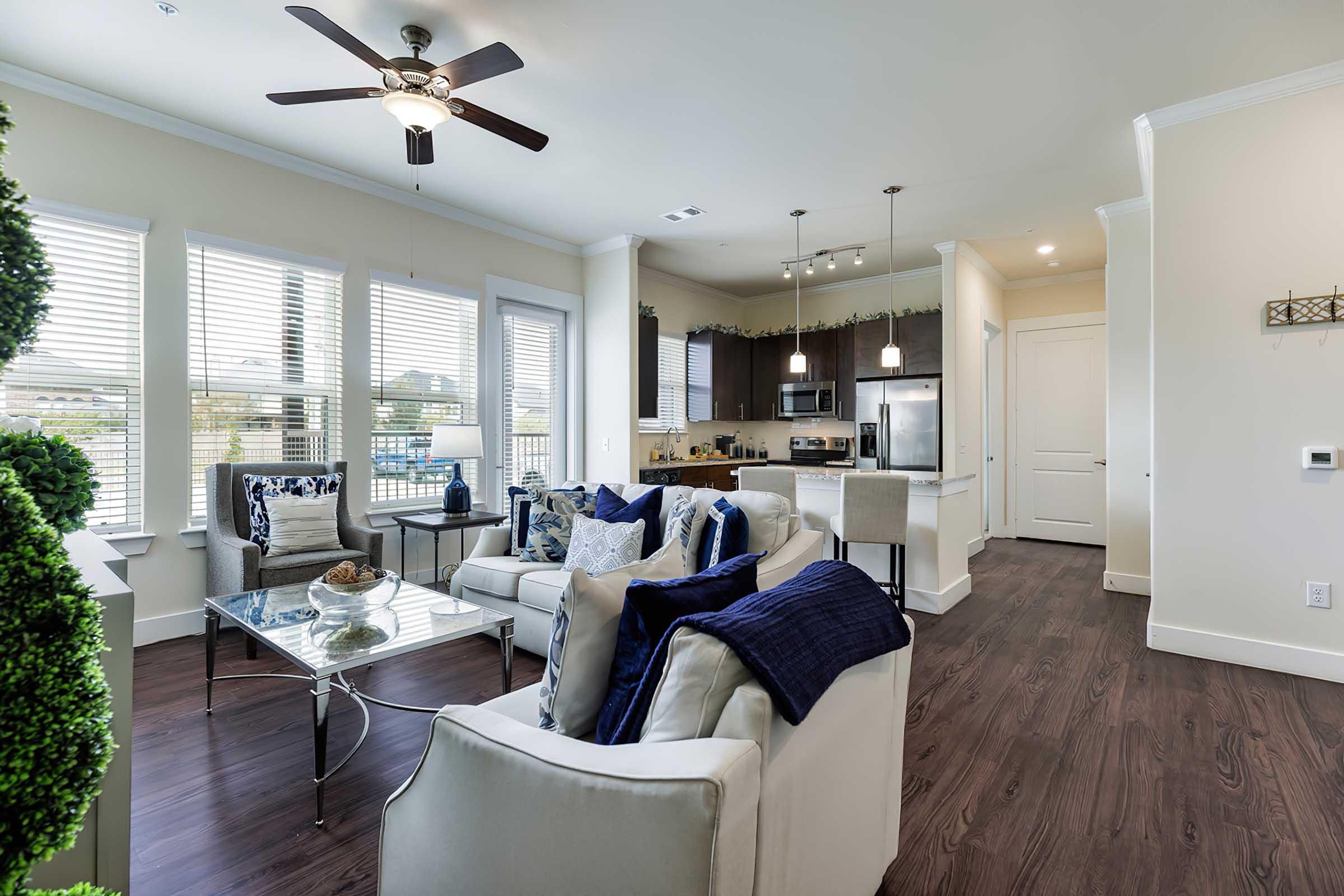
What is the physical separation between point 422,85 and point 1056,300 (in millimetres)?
6683

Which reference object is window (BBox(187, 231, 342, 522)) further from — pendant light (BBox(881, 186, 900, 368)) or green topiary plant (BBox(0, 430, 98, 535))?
pendant light (BBox(881, 186, 900, 368))

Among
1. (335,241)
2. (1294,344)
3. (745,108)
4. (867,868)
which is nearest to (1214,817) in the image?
(867,868)

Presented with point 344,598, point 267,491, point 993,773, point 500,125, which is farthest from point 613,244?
point 993,773

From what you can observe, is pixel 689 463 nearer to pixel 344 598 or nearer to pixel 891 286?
Result: pixel 891 286

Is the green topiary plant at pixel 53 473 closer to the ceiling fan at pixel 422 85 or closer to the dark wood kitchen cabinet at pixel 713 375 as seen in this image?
the ceiling fan at pixel 422 85

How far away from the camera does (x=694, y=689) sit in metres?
1.15

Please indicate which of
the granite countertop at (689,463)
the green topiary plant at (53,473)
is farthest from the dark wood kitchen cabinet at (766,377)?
Answer: the green topiary plant at (53,473)

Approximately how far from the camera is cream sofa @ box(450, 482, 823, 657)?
3045 mm

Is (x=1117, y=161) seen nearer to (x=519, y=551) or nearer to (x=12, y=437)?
(x=519, y=551)

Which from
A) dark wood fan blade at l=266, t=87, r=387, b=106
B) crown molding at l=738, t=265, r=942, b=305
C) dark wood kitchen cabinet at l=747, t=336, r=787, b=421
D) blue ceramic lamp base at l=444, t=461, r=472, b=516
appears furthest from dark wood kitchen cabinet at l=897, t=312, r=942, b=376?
dark wood fan blade at l=266, t=87, r=387, b=106

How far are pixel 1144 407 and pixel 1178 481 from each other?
5.60 ft

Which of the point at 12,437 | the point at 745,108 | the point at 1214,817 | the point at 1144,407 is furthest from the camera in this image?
the point at 1144,407

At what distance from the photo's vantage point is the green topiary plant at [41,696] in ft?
2.22

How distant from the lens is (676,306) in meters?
7.06
